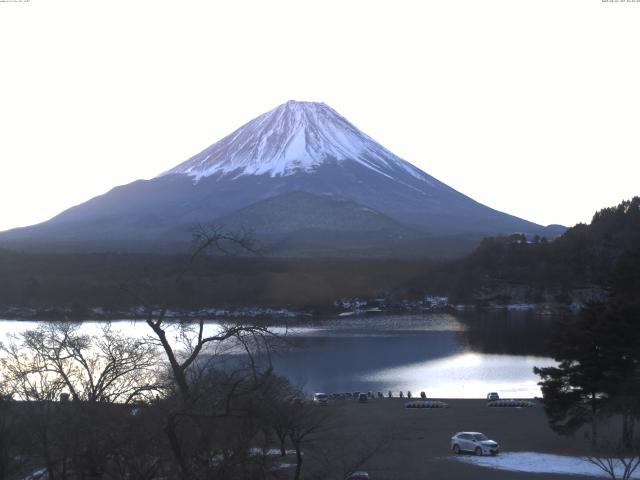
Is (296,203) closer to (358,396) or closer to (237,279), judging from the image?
(237,279)

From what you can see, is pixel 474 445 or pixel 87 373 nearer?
Result: pixel 87 373

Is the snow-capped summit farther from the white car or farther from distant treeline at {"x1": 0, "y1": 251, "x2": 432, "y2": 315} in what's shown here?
the white car

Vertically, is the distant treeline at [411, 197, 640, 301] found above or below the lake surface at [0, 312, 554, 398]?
above

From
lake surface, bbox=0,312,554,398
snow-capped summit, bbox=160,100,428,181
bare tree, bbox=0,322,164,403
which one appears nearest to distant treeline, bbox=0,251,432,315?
lake surface, bbox=0,312,554,398

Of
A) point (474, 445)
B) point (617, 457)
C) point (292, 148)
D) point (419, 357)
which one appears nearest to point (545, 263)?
point (419, 357)

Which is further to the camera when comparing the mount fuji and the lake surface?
the mount fuji

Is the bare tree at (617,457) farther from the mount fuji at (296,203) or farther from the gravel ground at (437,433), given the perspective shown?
the mount fuji at (296,203)

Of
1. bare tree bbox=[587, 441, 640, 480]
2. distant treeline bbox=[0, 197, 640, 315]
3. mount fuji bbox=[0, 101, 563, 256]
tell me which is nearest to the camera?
bare tree bbox=[587, 441, 640, 480]

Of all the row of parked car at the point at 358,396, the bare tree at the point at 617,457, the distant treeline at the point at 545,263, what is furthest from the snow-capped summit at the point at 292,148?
the bare tree at the point at 617,457
